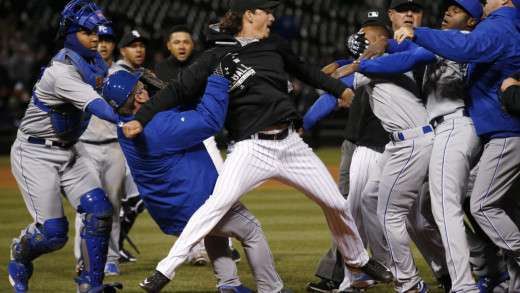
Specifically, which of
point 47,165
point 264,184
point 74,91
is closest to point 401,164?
point 74,91

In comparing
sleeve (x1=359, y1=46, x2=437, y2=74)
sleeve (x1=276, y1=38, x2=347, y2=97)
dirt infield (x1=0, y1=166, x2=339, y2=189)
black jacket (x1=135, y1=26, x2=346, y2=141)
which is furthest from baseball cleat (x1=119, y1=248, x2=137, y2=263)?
dirt infield (x1=0, y1=166, x2=339, y2=189)

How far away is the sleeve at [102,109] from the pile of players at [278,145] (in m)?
0.02

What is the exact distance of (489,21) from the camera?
4.69 metres

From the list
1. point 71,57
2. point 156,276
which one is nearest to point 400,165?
point 156,276

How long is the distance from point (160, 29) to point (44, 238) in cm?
1565

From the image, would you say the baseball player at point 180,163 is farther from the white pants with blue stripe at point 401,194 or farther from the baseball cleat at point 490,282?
the baseball cleat at point 490,282

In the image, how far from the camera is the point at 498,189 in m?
4.75

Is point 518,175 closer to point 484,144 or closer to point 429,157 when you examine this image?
point 484,144

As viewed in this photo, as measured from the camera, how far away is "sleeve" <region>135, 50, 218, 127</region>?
15.2ft

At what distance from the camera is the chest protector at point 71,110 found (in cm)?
550

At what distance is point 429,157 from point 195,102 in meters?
1.63

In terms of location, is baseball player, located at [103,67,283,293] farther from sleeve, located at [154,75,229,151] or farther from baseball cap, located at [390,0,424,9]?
baseball cap, located at [390,0,424,9]

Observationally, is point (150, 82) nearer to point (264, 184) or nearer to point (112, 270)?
point (112, 270)

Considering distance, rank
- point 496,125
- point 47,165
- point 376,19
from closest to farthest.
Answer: point 496,125
point 47,165
point 376,19
